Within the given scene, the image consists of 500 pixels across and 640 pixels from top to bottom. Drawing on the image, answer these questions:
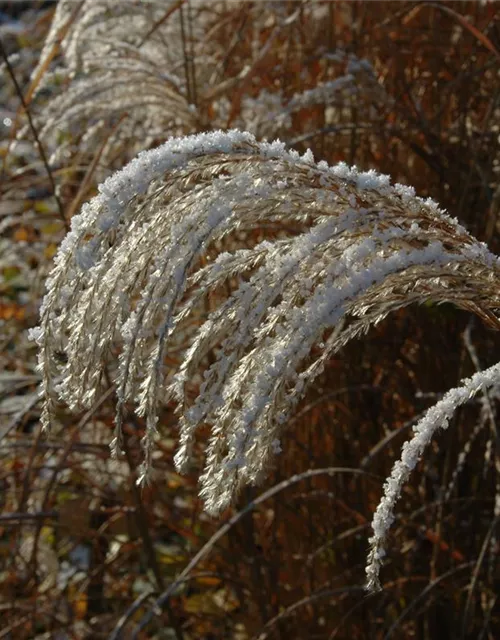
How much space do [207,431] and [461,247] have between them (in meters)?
1.56

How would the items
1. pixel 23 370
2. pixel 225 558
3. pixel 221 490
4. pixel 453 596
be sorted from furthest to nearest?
pixel 23 370 → pixel 225 558 → pixel 453 596 → pixel 221 490

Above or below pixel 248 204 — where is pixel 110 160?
above

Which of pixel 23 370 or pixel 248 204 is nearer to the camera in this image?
pixel 248 204

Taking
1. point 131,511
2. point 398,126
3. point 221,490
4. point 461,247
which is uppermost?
point 398,126

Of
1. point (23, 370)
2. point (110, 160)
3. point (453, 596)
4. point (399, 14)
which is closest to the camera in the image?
point (453, 596)

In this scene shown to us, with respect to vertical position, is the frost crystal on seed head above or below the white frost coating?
above

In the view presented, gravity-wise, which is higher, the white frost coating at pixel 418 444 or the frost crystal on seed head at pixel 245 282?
the frost crystal on seed head at pixel 245 282

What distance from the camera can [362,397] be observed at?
241 cm

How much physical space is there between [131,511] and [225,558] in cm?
42

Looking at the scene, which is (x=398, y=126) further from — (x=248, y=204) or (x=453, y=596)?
(x=248, y=204)

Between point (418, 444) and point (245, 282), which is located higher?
point (245, 282)

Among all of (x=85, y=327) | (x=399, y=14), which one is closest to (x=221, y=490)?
(x=85, y=327)

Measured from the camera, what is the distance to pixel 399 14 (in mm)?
2318

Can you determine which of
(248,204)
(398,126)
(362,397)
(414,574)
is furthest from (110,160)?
(248,204)
